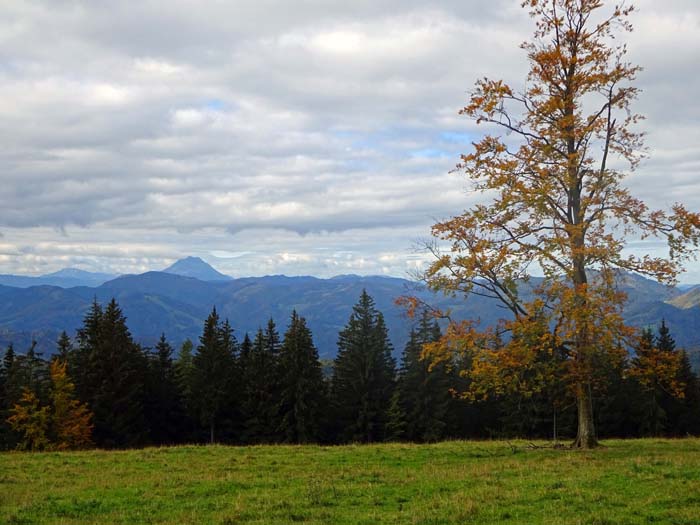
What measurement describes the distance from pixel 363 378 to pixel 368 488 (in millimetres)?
48789

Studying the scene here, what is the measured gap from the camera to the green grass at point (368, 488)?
12.0 m

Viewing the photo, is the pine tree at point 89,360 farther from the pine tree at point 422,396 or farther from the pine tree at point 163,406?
the pine tree at point 422,396

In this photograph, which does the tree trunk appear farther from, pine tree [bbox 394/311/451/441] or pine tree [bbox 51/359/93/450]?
pine tree [bbox 51/359/93/450]

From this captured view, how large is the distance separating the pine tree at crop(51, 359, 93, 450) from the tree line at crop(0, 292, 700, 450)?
0.32 ft

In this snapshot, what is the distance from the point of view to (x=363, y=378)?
63500mm

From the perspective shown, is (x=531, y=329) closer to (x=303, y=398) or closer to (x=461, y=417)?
(x=303, y=398)

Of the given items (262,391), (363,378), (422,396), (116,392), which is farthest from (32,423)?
(422,396)

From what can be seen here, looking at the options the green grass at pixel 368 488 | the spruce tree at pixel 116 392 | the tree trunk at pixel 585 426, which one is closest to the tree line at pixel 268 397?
the spruce tree at pixel 116 392

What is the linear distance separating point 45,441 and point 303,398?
22806 mm

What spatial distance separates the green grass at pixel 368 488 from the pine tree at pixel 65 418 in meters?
28.7

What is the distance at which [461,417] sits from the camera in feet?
229

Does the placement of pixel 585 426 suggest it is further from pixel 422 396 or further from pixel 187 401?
pixel 187 401

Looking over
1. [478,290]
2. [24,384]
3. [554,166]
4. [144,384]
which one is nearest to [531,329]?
[478,290]

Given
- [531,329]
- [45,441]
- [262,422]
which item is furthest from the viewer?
[262,422]
